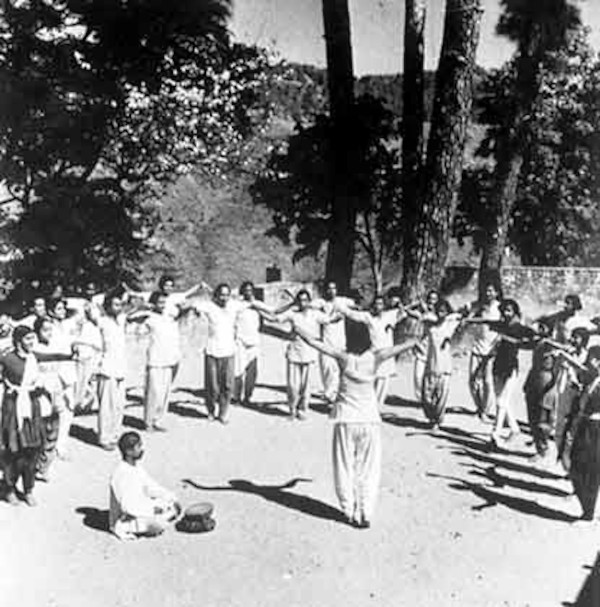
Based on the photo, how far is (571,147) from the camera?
83.4ft

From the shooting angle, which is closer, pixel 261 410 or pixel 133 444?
pixel 133 444

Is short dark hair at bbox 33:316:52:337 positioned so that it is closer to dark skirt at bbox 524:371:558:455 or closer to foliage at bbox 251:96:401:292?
dark skirt at bbox 524:371:558:455

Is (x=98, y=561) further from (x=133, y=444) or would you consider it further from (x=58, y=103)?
(x=58, y=103)

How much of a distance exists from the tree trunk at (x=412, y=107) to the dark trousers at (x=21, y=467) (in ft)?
27.9

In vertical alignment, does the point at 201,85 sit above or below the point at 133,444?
above

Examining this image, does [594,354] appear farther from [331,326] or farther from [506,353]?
[331,326]

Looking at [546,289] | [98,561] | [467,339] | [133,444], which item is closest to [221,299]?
[133,444]

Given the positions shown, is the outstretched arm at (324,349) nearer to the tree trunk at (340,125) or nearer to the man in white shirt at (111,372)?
the man in white shirt at (111,372)

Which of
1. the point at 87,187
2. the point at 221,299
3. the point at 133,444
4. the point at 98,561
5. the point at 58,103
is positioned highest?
the point at 58,103

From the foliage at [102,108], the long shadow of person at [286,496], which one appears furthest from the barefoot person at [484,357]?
the foliage at [102,108]

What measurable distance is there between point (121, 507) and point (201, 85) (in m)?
10.1

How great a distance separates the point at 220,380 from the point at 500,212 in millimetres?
10999

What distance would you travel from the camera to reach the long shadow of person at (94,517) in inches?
272

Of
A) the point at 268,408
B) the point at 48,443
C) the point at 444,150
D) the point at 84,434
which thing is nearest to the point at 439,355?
the point at 268,408
